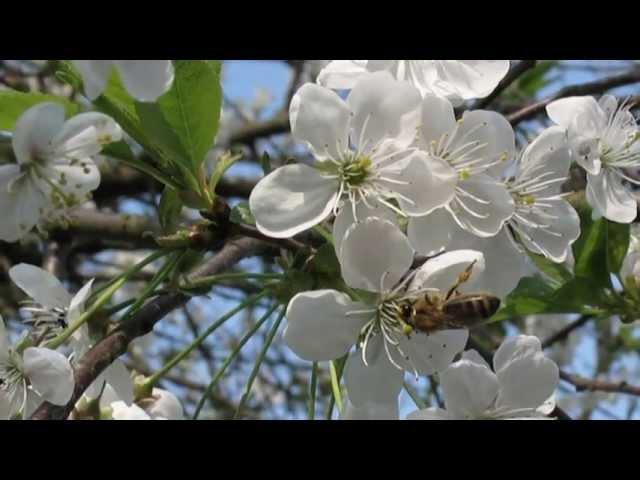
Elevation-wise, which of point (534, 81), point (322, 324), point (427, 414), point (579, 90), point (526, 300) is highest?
point (534, 81)

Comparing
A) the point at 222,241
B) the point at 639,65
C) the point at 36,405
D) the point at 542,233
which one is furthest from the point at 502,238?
the point at 639,65

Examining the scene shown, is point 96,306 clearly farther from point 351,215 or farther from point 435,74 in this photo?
point 435,74

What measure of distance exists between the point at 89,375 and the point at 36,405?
0.14 metres

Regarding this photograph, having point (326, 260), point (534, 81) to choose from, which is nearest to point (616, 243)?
point (326, 260)

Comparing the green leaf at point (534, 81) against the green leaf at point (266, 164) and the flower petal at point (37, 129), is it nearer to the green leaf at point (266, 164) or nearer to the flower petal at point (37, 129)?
the green leaf at point (266, 164)

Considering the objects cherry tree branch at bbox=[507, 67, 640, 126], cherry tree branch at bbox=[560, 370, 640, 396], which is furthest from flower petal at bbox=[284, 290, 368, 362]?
cherry tree branch at bbox=[560, 370, 640, 396]

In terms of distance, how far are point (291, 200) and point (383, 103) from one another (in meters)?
0.17

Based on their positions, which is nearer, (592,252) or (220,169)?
(220,169)

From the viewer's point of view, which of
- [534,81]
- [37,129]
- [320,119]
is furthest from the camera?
[534,81]

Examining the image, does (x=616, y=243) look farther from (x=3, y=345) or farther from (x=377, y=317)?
(x=3, y=345)

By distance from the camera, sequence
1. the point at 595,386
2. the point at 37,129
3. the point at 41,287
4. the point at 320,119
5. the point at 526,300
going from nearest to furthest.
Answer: the point at 37,129 < the point at 320,119 < the point at 41,287 < the point at 526,300 < the point at 595,386

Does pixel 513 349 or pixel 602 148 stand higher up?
pixel 602 148

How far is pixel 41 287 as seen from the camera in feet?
4.55
